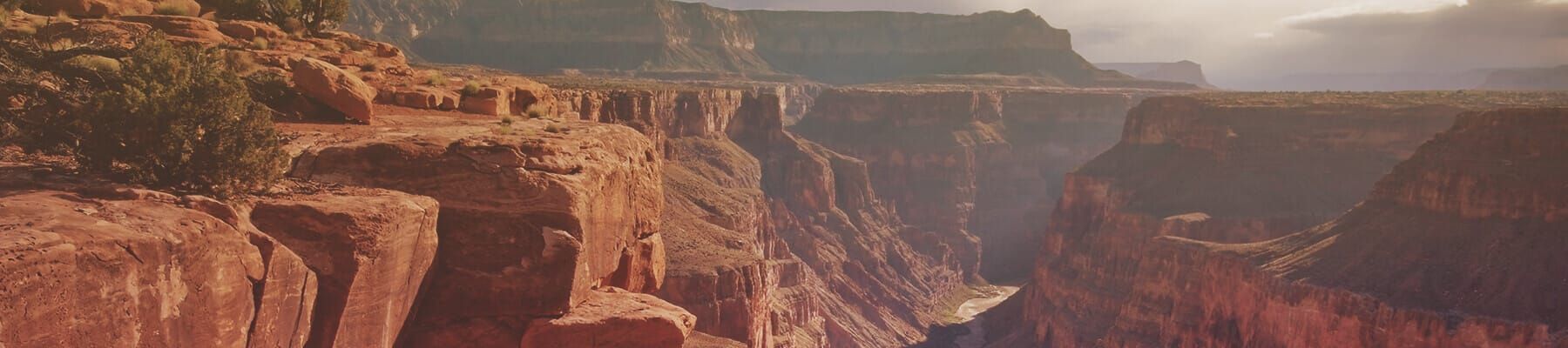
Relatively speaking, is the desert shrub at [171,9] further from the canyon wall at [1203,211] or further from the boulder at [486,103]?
the canyon wall at [1203,211]

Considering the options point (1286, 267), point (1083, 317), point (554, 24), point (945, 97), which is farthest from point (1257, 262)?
point (554, 24)

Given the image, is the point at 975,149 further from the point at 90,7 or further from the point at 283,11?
the point at 90,7

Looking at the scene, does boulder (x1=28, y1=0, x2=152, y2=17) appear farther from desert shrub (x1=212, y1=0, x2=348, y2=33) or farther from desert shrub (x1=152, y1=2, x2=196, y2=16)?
desert shrub (x1=212, y1=0, x2=348, y2=33)

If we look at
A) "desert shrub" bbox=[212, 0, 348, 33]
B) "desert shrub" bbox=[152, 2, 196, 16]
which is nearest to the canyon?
"desert shrub" bbox=[152, 2, 196, 16]

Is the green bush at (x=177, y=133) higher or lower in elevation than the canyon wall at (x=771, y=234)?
higher

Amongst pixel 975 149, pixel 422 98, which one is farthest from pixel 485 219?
pixel 975 149

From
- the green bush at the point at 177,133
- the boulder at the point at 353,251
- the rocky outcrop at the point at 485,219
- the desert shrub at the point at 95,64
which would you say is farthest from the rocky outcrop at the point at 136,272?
the desert shrub at the point at 95,64
